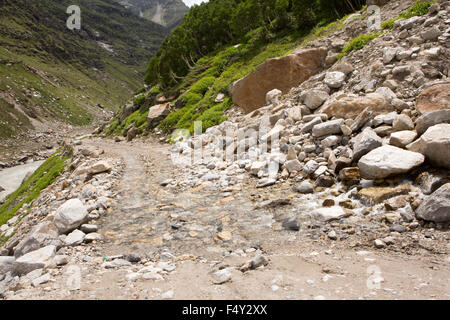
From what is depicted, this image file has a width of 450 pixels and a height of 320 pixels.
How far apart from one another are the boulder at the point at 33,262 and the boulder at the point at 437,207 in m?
7.25

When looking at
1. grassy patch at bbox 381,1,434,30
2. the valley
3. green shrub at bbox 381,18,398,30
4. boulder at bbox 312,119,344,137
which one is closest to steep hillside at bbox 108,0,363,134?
green shrub at bbox 381,18,398,30

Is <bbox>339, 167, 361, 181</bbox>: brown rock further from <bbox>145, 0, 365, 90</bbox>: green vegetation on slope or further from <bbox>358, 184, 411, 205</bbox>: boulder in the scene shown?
<bbox>145, 0, 365, 90</bbox>: green vegetation on slope

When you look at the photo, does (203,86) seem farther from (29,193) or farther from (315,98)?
(315,98)

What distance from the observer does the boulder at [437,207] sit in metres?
4.64

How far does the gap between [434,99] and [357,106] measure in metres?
2.11

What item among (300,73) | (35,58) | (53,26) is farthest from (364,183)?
(53,26)

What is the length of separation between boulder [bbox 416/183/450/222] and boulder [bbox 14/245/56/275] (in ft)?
23.8

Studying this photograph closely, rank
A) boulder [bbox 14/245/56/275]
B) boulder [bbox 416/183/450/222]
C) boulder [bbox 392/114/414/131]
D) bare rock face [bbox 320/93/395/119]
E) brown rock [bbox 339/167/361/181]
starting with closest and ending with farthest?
boulder [bbox 416/183/450/222]
boulder [bbox 14/245/56/275]
brown rock [bbox 339/167/361/181]
boulder [bbox 392/114/414/131]
bare rock face [bbox 320/93/395/119]

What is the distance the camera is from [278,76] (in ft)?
53.1

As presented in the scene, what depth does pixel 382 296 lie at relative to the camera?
10.9 feet

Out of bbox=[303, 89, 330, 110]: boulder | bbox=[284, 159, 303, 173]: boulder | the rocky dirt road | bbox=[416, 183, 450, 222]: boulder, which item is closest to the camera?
the rocky dirt road

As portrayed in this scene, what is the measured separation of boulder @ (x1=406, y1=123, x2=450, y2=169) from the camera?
17.5ft

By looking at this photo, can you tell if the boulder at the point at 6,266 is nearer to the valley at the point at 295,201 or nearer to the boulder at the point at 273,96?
the valley at the point at 295,201
